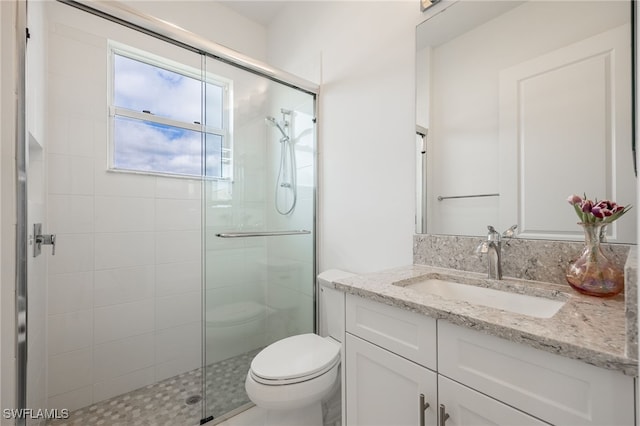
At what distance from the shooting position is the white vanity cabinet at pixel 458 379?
1.81 feet

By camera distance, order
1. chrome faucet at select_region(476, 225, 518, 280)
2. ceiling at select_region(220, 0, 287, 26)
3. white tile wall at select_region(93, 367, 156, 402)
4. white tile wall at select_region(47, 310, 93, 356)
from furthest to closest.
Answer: ceiling at select_region(220, 0, 287, 26) < white tile wall at select_region(93, 367, 156, 402) < white tile wall at select_region(47, 310, 93, 356) < chrome faucet at select_region(476, 225, 518, 280)

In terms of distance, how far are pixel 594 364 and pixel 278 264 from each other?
1675 mm

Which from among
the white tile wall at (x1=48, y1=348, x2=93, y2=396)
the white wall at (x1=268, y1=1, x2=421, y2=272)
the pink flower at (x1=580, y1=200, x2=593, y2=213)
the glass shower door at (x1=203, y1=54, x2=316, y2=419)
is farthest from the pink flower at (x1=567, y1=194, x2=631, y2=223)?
the white tile wall at (x1=48, y1=348, x2=93, y2=396)

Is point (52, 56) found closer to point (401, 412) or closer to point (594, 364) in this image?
point (401, 412)

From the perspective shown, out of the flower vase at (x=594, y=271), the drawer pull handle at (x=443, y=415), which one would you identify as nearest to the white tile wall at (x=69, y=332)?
the drawer pull handle at (x=443, y=415)

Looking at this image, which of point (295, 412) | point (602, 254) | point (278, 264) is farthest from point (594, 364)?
point (278, 264)

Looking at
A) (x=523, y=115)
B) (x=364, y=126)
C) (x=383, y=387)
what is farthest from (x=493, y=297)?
(x=364, y=126)

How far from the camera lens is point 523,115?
1116 millimetres

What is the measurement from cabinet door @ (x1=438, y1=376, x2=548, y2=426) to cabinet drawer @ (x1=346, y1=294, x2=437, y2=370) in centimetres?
7

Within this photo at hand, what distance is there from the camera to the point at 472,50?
4.19ft

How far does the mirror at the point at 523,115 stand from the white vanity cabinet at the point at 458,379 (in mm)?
645

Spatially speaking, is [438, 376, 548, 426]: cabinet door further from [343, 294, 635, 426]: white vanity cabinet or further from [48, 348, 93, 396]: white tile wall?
[48, 348, 93, 396]: white tile wall

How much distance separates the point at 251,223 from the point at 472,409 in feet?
4.69

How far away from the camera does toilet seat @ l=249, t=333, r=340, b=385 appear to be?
1219mm
